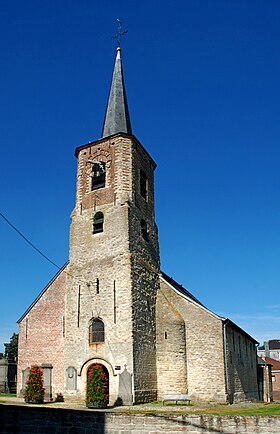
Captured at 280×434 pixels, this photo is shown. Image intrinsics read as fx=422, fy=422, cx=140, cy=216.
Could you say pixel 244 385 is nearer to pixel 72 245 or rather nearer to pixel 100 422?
pixel 72 245

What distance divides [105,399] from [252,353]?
15.7 metres

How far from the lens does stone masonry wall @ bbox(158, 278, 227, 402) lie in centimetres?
2023

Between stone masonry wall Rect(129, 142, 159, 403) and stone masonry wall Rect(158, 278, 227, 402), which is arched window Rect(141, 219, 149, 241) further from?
stone masonry wall Rect(158, 278, 227, 402)

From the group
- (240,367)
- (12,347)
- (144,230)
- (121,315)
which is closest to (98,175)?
(144,230)

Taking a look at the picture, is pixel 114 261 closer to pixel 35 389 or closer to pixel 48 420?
pixel 35 389

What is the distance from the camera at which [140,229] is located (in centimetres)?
2295

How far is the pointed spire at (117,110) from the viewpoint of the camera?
25.1m

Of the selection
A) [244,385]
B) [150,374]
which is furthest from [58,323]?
[244,385]

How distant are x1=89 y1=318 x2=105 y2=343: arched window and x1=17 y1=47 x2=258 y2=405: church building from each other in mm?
48

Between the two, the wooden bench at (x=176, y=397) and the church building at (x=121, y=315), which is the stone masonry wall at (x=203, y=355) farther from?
Answer: the wooden bench at (x=176, y=397)

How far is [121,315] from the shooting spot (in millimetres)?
20219

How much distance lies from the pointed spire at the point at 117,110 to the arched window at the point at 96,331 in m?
10.8

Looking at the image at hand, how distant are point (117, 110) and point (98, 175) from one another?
4.73 meters

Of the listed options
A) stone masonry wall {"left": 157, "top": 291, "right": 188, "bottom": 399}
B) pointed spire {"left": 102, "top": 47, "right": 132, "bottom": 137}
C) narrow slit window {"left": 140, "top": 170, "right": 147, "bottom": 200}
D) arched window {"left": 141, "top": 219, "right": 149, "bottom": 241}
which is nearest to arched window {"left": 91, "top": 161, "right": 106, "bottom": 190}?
pointed spire {"left": 102, "top": 47, "right": 132, "bottom": 137}
